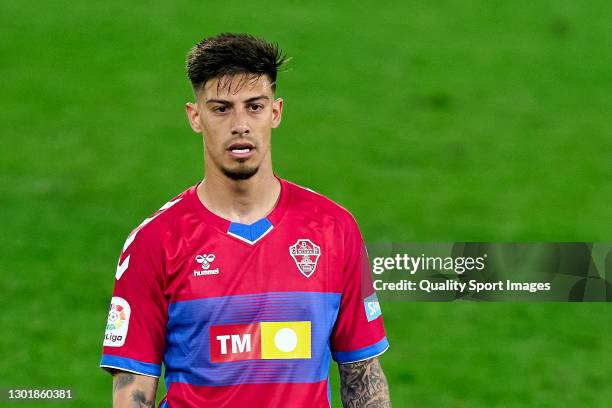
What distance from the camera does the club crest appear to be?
6891 mm

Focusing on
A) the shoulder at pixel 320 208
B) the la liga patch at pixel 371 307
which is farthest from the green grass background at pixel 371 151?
the shoulder at pixel 320 208

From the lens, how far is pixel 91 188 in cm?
1869

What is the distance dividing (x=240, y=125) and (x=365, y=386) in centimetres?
154

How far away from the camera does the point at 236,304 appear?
6773 millimetres

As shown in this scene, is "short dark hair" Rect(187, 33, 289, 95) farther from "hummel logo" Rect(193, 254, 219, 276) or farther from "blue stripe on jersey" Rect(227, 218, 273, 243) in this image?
"hummel logo" Rect(193, 254, 219, 276)

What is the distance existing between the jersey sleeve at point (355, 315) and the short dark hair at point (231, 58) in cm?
96

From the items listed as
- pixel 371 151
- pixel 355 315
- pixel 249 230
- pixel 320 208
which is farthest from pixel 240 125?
pixel 371 151

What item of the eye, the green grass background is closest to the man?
the eye

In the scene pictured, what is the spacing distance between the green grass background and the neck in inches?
283

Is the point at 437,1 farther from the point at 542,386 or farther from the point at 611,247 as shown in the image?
the point at 542,386

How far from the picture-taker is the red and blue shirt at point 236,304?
6.72 metres

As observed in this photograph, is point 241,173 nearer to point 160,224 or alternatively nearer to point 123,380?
point 160,224

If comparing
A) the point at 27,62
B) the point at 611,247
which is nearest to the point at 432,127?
the point at 611,247

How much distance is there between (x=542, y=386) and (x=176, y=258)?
27.3 ft
